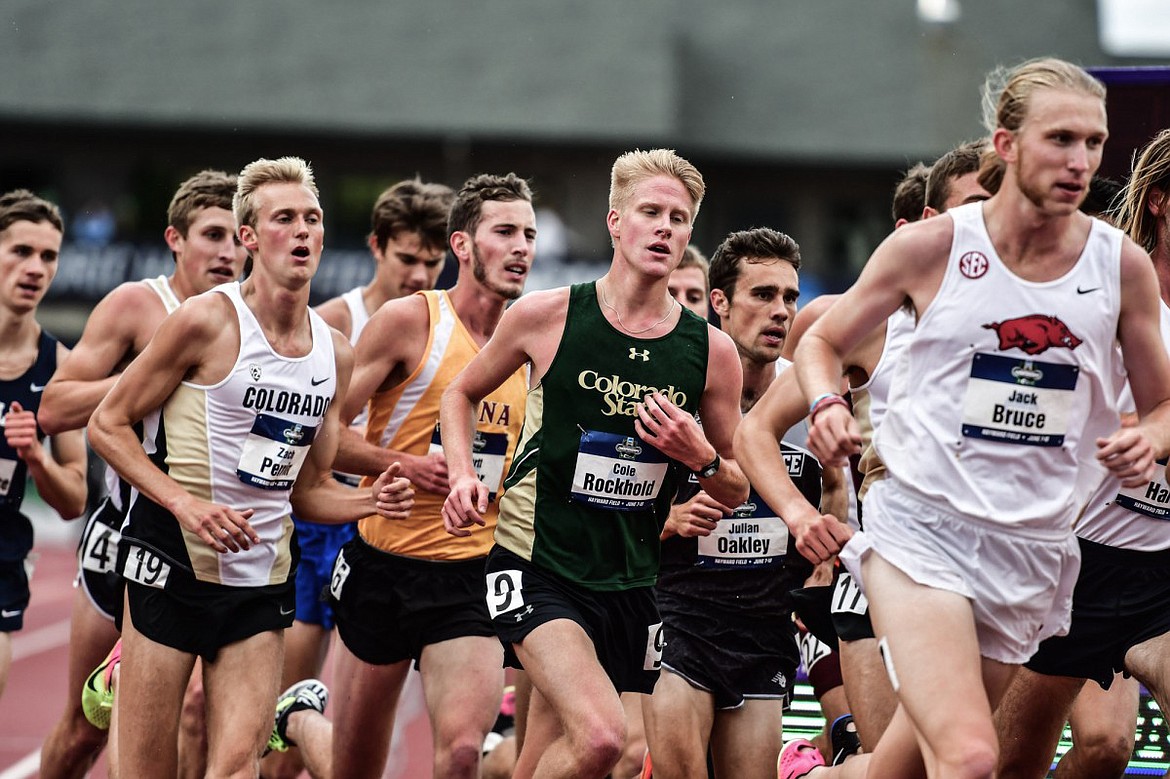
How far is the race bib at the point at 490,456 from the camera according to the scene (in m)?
6.82

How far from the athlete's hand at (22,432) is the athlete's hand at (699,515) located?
2847mm

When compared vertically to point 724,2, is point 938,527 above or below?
below

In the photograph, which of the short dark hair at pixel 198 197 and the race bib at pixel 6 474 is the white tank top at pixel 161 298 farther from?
the race bib at pixel 6 474

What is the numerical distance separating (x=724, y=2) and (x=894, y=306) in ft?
93.9

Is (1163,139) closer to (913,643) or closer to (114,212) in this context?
(913,643)

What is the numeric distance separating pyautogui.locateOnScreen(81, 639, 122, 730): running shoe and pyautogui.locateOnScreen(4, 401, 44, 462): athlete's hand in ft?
3.03

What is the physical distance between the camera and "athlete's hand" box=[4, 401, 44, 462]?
7.24 meters

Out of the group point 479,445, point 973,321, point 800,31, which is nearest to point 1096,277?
point 973,321

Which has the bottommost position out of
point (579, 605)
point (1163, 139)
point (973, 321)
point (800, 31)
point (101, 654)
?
point (101, 654)

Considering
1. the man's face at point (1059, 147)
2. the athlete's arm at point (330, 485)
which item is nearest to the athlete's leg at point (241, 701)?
the athlete's arm at point (330, 485)

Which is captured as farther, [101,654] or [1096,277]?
[101,654]

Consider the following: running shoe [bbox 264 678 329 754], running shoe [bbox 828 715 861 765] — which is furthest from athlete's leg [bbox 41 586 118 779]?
running shoe [bbox 828 715 861 765]

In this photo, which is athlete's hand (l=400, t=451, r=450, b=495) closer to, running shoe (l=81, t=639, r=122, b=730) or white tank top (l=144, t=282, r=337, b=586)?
white tank top (l=144, t=282, r=337, b=586)

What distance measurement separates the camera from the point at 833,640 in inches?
254
